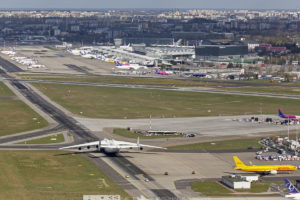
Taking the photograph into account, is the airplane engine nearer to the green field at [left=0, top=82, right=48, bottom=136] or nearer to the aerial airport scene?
the aerial airport scene

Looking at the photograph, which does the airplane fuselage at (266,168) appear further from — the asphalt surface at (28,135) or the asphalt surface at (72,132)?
the asphalt surface at (28,135)

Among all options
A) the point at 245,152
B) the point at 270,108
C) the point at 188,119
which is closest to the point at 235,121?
the point at 188,119

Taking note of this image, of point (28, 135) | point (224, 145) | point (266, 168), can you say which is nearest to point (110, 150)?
point (224, 145)

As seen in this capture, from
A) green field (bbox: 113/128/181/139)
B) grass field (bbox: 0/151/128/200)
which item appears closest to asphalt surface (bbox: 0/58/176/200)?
grass field (bbox: 0/151/128/200)

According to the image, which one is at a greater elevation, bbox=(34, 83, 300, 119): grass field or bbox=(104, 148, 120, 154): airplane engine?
bbox=(104, 148, 120, 154): airplane engine

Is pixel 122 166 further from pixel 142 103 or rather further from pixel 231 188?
pixel 142 103
